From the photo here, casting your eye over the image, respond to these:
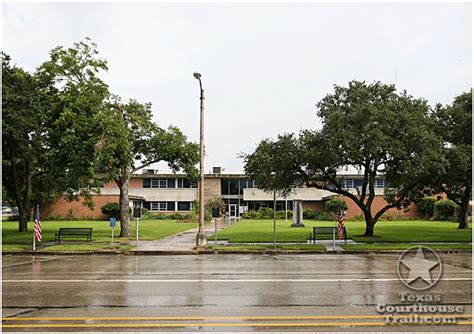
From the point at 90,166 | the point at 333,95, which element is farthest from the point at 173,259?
the point at 333,95

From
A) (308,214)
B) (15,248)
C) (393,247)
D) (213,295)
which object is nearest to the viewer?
(213,295)

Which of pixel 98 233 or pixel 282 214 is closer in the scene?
pixel 98 233

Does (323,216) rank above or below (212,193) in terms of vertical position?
below

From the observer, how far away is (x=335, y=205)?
189ft

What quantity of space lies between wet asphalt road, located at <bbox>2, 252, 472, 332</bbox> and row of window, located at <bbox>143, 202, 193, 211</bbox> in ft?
161

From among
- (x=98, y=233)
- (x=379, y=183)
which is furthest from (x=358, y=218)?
(x=98, y=233)

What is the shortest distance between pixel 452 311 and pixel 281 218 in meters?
51.8

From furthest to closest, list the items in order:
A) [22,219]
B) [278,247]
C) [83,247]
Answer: [22,219], [83,247], [278,247]

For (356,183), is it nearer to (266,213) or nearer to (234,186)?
(266,213)

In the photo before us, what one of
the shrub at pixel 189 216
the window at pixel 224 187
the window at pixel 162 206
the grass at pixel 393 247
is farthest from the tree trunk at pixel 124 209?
the window at pixel 224 187

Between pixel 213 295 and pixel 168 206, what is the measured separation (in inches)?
2259

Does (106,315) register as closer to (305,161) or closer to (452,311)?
(452,311)

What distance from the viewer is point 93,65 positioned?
28984 millimetres

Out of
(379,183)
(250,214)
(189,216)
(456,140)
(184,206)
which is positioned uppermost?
(456,140)
